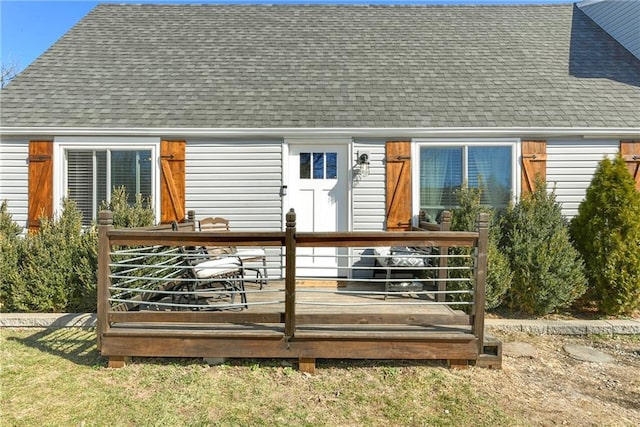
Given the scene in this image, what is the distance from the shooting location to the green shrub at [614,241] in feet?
15.7

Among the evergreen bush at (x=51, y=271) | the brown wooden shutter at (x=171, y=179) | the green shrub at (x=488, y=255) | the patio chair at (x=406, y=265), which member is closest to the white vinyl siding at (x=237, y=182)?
the brown wooden shutter at (x=171, y=179)

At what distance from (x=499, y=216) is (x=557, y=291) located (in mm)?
1372

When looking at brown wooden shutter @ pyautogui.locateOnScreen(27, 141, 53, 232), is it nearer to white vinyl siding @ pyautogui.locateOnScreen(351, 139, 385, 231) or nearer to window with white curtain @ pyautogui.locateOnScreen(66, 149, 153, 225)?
window with white curtain @ pyautogui.locateOnScreen(66, 149, 153, 225)

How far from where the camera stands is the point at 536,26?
8.13 meters

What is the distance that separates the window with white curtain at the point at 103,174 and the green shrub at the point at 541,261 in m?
5.40

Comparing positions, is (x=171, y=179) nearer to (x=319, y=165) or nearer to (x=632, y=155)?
(x=319, y=165)

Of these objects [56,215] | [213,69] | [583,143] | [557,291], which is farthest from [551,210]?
[56,215]

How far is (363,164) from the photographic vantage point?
5.88 metres

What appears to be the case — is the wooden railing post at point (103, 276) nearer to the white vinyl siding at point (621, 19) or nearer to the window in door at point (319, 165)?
the window in door at point (319, 165)

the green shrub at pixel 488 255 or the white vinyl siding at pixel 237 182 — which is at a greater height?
the white vinyl siding at pixel 237 182

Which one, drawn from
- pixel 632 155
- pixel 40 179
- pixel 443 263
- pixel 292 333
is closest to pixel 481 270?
Answer: pixel 443 263

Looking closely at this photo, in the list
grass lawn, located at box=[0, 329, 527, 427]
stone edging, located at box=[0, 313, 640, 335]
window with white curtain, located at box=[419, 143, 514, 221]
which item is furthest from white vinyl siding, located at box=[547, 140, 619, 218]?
grass lawn, located at box=[0, 329, 527, 427]

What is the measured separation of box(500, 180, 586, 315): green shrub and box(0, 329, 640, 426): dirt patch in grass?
94cm

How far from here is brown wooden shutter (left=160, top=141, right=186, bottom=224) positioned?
5.91 meters
